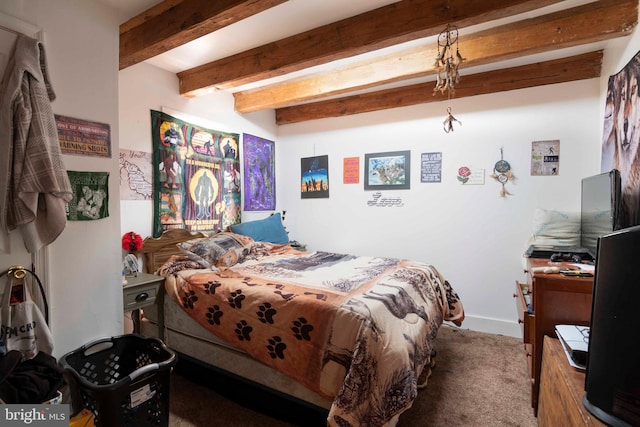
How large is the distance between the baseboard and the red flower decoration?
320cm

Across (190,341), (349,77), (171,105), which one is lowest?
(190,341)

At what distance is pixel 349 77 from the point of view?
290 cm

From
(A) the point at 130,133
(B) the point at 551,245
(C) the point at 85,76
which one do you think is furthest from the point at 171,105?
(B) the point at 551,245

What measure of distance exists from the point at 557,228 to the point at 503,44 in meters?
1.59

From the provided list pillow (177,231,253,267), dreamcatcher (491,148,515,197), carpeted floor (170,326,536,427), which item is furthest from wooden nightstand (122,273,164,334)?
dreamcatcher (491,148,515,197)

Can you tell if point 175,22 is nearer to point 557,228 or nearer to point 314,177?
Answer: point 314,177

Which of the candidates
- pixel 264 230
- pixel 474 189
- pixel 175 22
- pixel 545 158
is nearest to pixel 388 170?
pixel 474 189

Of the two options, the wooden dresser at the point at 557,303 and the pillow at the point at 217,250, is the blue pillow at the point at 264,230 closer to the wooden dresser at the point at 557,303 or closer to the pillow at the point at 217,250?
the pillow at the point at 217,250

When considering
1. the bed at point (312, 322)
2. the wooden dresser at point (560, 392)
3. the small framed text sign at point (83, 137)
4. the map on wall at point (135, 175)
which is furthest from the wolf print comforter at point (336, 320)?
the small framed text sign at point (83, 137)

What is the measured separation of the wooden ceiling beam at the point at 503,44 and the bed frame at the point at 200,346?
212 cm

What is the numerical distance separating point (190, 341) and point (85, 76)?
1.73 meters

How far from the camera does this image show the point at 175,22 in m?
1.90

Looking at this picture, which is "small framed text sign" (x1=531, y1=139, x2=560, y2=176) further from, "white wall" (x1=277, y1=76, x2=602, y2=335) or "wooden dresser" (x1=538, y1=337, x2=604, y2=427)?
"wooden dresser" (x1=538, y1=337, x2=604, y2=427)

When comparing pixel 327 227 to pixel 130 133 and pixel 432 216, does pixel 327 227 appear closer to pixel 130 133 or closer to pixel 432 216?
pixel 432 216
